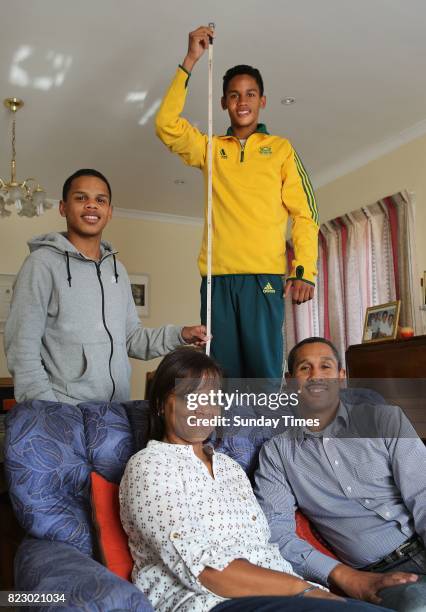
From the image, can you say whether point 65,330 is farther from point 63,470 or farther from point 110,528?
point 110,528

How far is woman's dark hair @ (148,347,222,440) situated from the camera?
5.40 ft

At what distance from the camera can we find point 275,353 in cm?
250

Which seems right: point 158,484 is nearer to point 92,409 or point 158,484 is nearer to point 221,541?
point 221,541

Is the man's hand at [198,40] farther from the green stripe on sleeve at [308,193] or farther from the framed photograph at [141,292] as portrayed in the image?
the framed photograph at [141,292]

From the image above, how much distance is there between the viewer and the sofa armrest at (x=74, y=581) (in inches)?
44.7

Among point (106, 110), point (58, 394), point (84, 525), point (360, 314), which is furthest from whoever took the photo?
point (360, 314)

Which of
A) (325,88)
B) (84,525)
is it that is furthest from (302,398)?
(325,88)

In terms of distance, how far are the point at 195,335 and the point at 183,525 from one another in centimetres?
88

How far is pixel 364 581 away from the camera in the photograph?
1.59 metres

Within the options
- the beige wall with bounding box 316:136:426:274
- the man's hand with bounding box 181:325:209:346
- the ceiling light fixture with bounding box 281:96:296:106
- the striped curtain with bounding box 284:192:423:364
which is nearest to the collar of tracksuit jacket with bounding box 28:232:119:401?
the man's hand with bounding box 181:325:209:346

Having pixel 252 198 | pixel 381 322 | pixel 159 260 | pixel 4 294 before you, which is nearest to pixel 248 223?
pixel 252 198

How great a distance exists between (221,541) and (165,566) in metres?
0.15

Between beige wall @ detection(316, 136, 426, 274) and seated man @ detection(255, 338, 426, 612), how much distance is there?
2.87 metres

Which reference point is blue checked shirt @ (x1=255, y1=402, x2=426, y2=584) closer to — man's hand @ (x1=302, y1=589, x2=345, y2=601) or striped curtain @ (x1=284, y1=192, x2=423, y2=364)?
man's hand @ (x1=302, y1=589, x2=345, y2=601)
